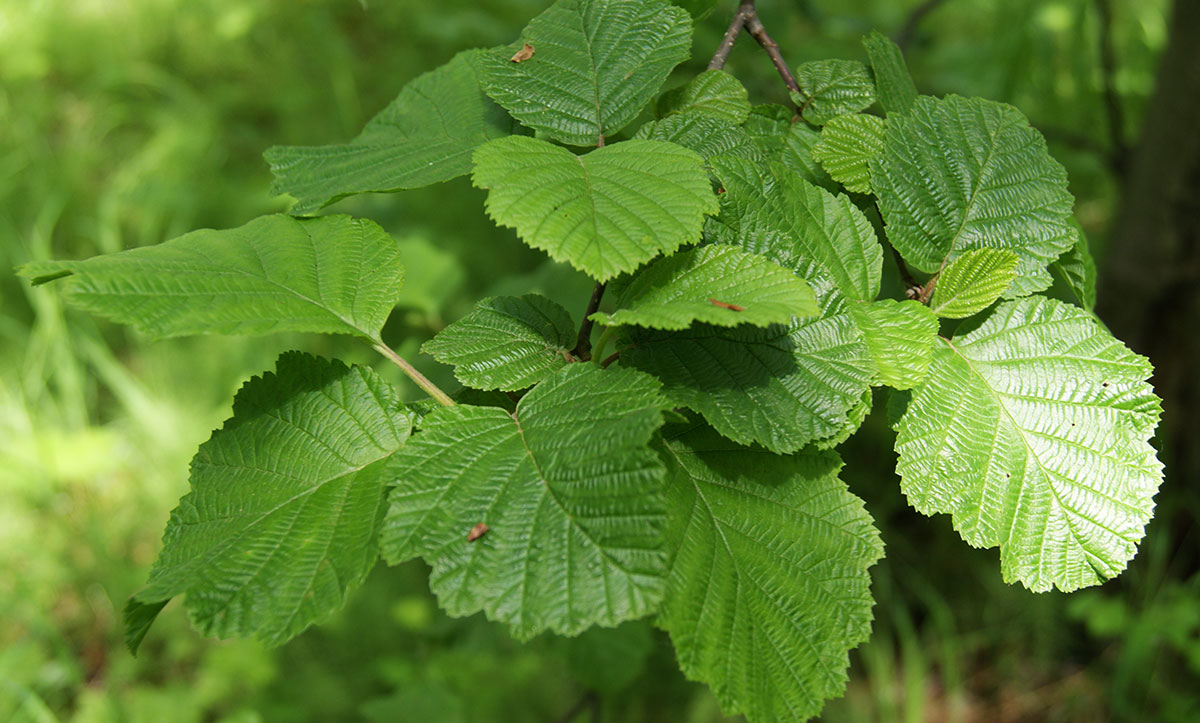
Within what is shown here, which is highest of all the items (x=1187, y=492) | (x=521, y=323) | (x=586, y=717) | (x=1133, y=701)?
(x=521, y=323)

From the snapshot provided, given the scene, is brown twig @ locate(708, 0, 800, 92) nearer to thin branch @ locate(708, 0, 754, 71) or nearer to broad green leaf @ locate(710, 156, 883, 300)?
thin branch @ locate(708, 0, 754, 71)

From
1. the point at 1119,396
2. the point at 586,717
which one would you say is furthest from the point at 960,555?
the point at 1119,396

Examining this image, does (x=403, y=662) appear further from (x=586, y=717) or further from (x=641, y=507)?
(x=641, y=507)

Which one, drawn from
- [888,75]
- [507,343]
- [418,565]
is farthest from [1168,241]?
[418,565]

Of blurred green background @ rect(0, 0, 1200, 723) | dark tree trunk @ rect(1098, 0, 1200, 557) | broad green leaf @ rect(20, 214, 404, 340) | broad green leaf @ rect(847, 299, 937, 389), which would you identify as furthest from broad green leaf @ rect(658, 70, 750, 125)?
dark tree trunk @ rect(1098, 0, 1200, 557)

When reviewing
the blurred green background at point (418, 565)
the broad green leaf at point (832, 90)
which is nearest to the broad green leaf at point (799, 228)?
the broad green leaf at point (832, 90)

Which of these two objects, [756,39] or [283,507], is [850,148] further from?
[283,507]
